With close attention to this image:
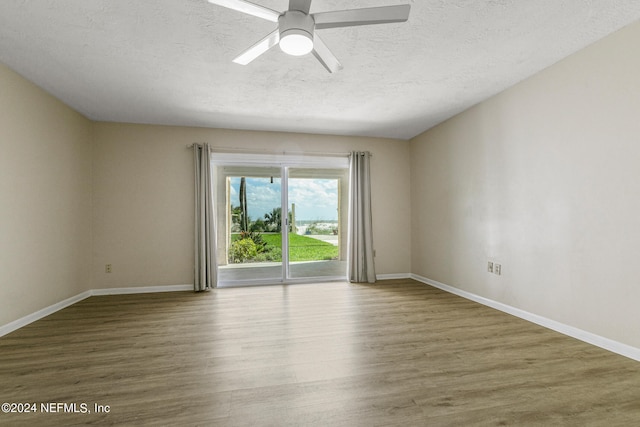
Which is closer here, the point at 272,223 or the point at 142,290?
the point at 142,290

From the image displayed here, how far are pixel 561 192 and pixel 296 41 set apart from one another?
8.84 ft

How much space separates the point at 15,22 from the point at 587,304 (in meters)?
5.01

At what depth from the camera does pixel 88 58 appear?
2.57 metres

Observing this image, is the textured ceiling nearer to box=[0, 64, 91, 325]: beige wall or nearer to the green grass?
box=[0, 64, 91, 325]: beige wall

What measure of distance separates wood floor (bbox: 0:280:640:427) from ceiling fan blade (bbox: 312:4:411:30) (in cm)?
219

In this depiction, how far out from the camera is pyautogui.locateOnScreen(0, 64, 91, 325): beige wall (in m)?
2.73

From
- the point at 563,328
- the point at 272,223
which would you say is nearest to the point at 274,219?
the point at 272,223

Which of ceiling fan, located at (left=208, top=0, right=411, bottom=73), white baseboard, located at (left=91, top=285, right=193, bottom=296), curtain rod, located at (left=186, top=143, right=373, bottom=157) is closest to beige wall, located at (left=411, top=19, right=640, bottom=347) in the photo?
curtain rod, located at (left=186, top=143, right=373, bottom=157)

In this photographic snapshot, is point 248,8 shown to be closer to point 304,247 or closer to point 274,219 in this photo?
point 274,219

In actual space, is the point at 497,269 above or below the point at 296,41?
below

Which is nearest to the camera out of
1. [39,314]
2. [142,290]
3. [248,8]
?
[248,8]

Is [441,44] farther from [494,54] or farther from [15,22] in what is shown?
[15,22]

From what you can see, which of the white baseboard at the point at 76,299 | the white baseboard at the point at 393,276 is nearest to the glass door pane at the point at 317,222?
the white baseboard at the point at 393,276

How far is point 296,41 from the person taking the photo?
1.75m
